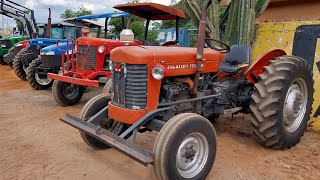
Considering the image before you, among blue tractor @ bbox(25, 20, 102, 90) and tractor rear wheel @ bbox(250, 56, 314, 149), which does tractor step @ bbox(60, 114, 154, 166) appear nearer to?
tractor rear wheel @ bbox(250, 56, 314, 149)

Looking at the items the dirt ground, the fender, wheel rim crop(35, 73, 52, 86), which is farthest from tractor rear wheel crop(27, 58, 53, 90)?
the fender

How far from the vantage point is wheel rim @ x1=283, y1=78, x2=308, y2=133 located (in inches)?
162

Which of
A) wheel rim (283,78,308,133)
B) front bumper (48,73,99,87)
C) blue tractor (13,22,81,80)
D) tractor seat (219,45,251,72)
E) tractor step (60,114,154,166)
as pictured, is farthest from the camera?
blue tractor (13,22,81,80)

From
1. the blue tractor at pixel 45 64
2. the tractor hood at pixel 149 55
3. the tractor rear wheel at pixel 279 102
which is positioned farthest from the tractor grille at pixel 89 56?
the tractor rear wheel at pixel 279 102

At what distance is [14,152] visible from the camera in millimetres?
3902

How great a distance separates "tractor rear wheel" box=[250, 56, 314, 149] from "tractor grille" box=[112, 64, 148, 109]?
1.47 meters

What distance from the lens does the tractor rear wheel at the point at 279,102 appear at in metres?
3.78

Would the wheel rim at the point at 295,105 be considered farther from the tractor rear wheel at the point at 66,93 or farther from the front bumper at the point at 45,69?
the front bumper at the point at 45,69

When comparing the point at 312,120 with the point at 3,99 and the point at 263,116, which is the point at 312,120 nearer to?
the point at 263,116

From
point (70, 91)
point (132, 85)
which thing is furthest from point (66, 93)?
point (132, 85)

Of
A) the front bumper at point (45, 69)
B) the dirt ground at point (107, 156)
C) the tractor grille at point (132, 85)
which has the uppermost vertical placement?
the tractor grille at point (132, 85)

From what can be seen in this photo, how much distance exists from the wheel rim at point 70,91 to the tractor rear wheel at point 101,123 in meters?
3.07

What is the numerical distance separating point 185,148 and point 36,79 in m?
6.51

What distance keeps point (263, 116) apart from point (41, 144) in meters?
2.90
